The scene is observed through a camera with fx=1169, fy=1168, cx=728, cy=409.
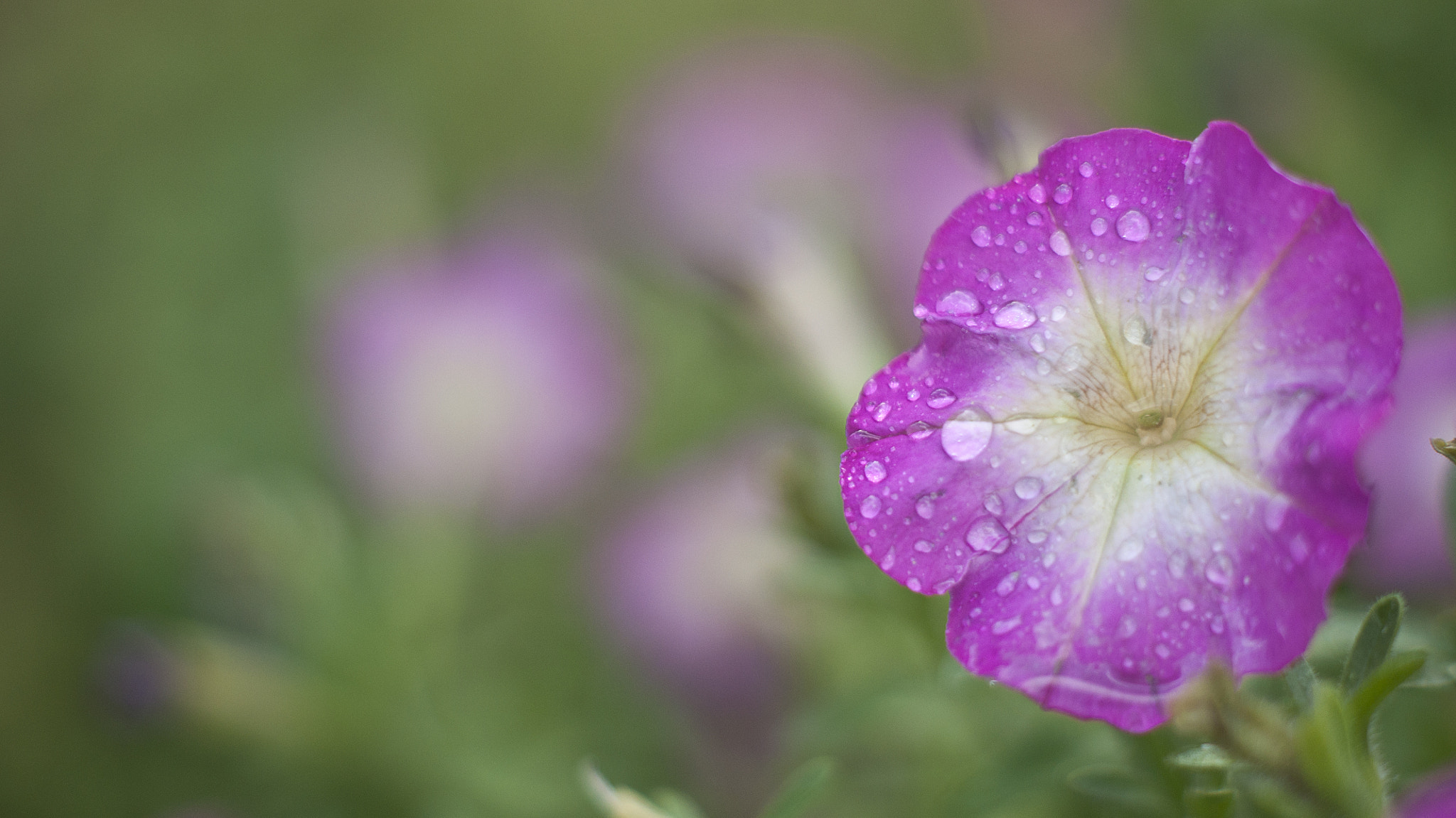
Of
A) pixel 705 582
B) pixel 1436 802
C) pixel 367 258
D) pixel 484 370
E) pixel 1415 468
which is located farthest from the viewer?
pixel 367 258

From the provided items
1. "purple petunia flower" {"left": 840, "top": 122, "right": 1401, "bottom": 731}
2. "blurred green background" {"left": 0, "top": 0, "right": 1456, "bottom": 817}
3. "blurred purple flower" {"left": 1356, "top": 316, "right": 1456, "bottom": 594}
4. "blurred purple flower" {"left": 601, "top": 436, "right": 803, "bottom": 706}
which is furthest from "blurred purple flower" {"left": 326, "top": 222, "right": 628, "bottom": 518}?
"purple petunia flower" {"left": 840, "top": 122, "right": 1401, "bottom": 731}

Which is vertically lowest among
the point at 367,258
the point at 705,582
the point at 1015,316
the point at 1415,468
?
the point at 1415,468

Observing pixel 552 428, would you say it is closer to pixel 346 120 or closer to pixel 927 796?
pixel 927 796

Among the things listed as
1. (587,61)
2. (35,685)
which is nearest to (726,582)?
(35,685)

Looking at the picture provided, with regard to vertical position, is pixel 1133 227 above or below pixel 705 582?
above

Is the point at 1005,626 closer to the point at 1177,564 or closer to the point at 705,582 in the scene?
the point at 1177,564

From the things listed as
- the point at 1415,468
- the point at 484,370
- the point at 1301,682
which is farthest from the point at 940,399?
the point at 484,370
